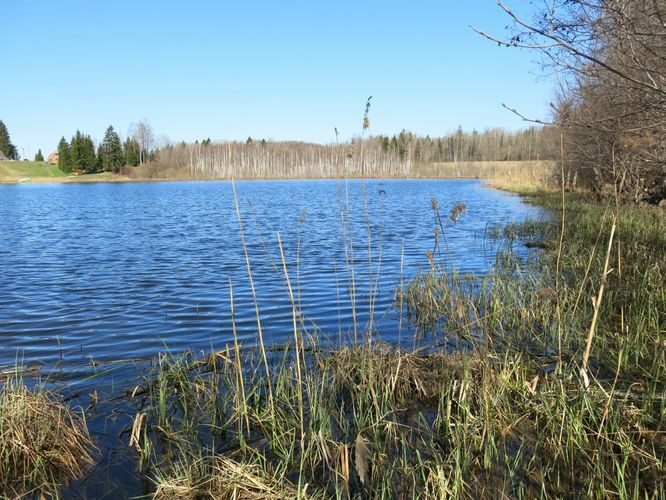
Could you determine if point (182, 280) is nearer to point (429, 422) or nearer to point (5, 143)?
point (429, 422)

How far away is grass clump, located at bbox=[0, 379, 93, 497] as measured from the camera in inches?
145

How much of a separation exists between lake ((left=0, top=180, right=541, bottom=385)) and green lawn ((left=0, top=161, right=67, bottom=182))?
67.5 m

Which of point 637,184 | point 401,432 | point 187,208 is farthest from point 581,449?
point 187,208

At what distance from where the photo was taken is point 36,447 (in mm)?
3854

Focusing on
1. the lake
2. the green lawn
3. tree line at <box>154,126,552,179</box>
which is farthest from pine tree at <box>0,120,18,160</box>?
the lake

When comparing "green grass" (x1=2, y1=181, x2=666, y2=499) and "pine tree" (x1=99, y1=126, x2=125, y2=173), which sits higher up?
"pine tree" (x1=99, y1=126, x2=125, y2=173)

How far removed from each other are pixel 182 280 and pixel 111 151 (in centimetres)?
8380

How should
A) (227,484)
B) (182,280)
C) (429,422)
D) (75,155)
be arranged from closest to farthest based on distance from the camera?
(227,484) → (429,422) → (182,280) → (75,155)

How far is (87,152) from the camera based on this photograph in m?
84.4

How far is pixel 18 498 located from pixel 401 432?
2.69m

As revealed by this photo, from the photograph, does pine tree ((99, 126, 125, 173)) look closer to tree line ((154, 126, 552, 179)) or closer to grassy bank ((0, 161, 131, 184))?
grassy bank ((0, 161, 131, 184))

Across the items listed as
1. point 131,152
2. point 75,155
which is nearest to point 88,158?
point 75,155

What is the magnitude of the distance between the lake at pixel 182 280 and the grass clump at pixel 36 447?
1611 millimetres

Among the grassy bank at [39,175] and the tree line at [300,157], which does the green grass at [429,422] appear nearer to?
the tree line at [300,157]
